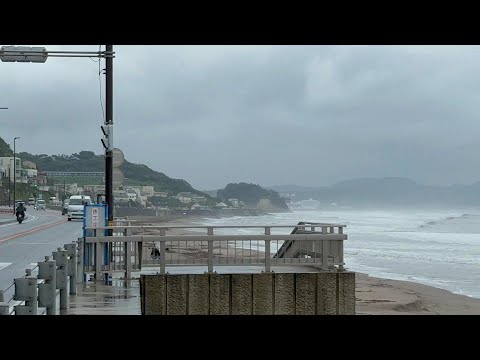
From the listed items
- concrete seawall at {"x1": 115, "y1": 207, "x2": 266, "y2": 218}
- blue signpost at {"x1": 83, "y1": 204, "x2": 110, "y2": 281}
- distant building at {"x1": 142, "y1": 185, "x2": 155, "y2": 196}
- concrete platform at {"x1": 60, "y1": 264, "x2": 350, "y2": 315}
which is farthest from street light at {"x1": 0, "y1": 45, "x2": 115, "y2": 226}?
distant building at {"x1": 142, "y1": 185, "x2": 155, "y2": 196}

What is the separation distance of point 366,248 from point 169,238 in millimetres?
42497

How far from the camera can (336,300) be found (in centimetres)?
1423

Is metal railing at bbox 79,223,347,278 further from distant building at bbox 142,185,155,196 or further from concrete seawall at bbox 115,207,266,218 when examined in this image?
distant building at bbox 142,185,155,196

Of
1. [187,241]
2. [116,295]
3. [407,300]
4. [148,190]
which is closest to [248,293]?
[116,295]

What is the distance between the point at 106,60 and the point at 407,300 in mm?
13459

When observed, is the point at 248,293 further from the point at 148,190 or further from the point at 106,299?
the point at 148,190

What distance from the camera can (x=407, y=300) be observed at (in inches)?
1040

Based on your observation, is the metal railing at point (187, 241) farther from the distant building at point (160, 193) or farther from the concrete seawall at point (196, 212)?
the distant building at point (160, 193)

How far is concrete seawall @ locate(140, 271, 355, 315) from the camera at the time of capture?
1355cm

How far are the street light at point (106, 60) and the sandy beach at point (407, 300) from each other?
6.62 meters

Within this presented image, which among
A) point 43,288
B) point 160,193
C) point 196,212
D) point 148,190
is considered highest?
point 43,288
